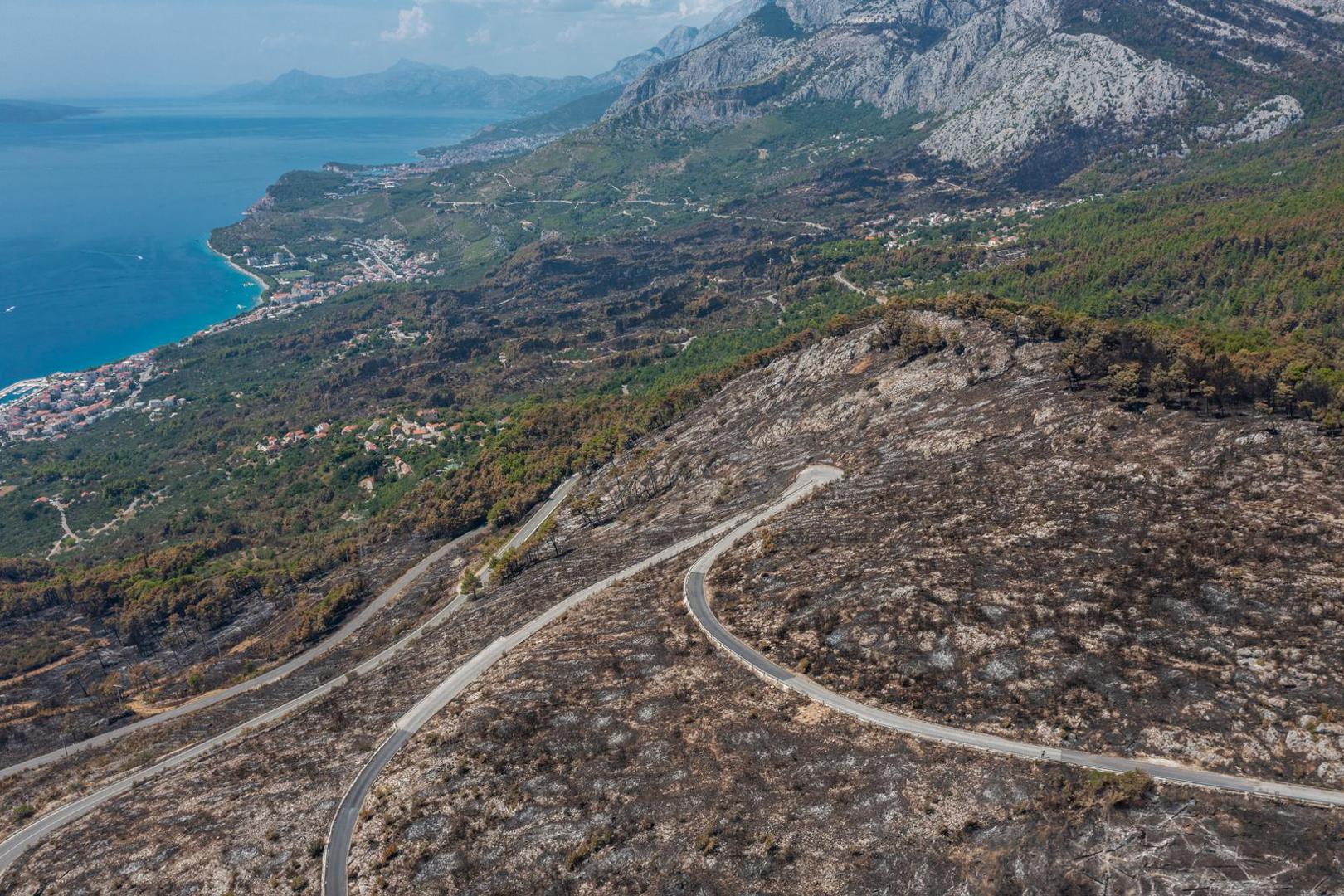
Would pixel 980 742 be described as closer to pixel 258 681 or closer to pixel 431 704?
pixel 431 704

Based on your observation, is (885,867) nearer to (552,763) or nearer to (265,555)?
(552,763)

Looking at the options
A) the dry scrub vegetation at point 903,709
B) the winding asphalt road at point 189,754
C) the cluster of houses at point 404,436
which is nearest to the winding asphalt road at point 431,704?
the dry scrub vegetation at point 903,709

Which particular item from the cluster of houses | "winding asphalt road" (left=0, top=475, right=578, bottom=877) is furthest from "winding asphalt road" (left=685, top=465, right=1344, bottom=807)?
the cluster of houses

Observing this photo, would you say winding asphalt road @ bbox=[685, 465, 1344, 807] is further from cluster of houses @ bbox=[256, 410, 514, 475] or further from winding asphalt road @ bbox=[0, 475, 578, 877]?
cluster of houses @ bbox=[256, 410, 514, 475]

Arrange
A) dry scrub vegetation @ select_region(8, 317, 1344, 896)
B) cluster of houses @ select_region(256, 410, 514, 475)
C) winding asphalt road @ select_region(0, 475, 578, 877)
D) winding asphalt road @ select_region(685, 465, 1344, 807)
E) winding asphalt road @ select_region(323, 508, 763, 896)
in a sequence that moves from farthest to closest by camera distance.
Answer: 1. cluster of houses @ select_region(256, 410, 514, 475)
2. winding asphalt road @ select_region(0, 475, 578, 877)
3. winding asphalt road @ select_region(323, 508, 763, 896)
4. dry scrub vegetation @ select_region(8, 317, 1344, 896)
5. winding asphalt road @ select_region(685, 465, 1344, 807)

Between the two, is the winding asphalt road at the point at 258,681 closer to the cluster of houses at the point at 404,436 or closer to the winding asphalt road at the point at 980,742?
the winding asphalt road at the point at 980,742

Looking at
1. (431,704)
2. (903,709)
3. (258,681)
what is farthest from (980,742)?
(258,681)

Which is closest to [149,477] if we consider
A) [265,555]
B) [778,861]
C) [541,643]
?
[265,555]
